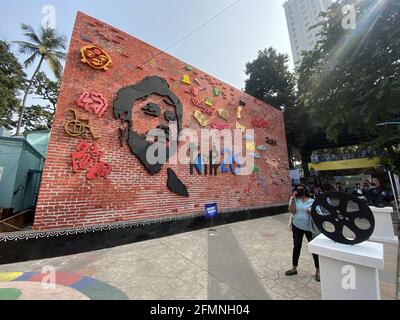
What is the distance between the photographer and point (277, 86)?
51.7ft

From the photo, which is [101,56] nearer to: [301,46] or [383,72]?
[383,72]

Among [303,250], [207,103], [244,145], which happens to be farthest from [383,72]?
[303,250]

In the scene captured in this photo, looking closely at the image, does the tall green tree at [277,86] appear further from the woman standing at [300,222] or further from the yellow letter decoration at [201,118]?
the woman standing at [300,222]

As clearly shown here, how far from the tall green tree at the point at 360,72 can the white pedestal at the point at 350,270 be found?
6527 mm

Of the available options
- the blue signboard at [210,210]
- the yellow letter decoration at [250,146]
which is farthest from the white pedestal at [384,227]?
the yellow letter decoration at [250,146]

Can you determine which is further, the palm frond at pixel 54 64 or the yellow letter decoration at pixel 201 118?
the palm frond at pixel 54 64

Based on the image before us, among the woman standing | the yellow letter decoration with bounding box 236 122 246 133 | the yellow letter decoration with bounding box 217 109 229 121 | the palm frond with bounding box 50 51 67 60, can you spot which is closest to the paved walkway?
the woman standing

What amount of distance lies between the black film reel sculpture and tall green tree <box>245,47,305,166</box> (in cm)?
1373

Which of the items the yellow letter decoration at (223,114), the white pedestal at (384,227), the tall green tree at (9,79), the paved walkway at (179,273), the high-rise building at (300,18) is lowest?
the paved walkway at (179,273)

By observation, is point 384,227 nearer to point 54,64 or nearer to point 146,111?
point 146,111

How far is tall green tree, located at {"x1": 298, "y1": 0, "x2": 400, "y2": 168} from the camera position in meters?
6.22

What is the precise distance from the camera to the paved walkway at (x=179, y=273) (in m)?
2.48

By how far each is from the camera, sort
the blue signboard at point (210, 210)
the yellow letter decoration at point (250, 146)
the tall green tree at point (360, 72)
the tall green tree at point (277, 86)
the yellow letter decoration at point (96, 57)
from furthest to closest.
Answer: the tall green tree at point (277, 86) < the yellow letter decoration at point (250, 146) < the tall green tree at point (360, 72) < the blue signboard at point (210, 210) < the yellow letter decoration at point (96, 57)

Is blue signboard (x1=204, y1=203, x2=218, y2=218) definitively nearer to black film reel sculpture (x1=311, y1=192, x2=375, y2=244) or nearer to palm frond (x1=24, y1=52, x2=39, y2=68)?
black film reel sculpture (x1=311, y1=192, x2=375, y2=244)
